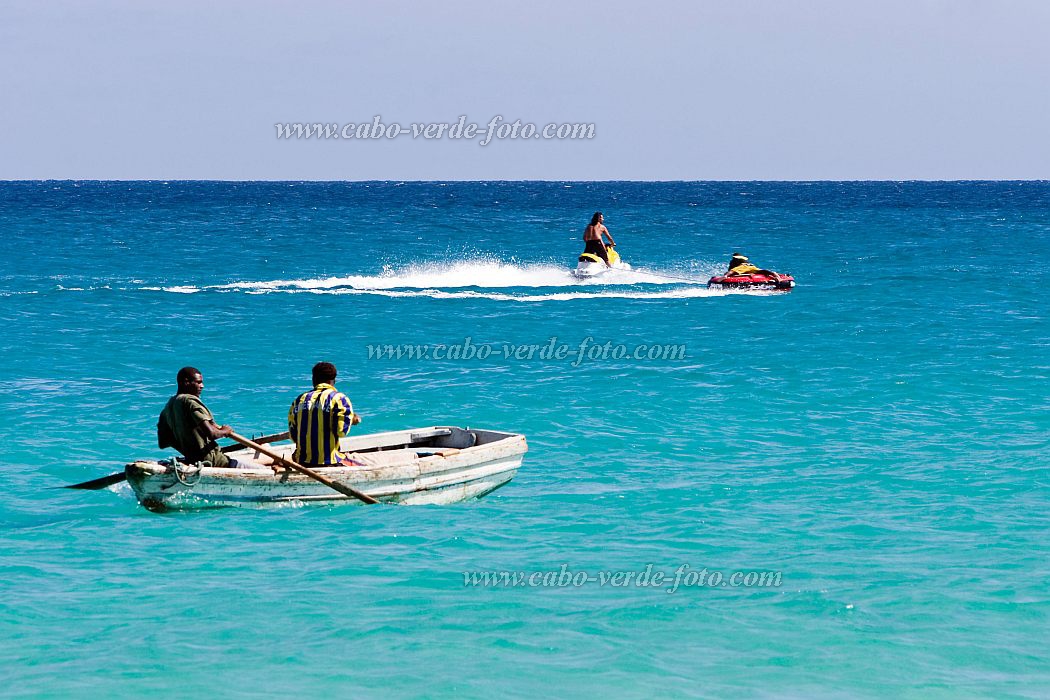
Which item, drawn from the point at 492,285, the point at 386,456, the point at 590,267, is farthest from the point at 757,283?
the point at 386,456

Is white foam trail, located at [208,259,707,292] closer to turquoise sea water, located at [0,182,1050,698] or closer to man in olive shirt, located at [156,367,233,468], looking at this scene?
turquoise sea water, located at [0,182,1050,698]

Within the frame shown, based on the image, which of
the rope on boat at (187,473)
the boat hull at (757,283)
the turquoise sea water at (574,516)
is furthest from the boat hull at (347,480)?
the boat hull at (757,283)

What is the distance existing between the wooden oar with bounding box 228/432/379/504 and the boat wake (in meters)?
23.8

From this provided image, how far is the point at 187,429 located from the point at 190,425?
6cm

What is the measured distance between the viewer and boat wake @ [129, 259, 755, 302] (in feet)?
126

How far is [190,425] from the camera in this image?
12.8 metres

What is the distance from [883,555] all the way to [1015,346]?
1611 centimetres

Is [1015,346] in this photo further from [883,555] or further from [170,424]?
[170,424]

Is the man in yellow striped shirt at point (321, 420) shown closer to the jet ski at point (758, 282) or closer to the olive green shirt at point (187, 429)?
the olive green shirt at point (187, 429)

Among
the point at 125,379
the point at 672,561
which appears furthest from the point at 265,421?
the point at 672,561

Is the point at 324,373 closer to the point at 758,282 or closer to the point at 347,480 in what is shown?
the point at 347,480

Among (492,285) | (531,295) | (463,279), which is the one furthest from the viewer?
(463,279)

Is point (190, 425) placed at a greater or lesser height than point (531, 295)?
lesser

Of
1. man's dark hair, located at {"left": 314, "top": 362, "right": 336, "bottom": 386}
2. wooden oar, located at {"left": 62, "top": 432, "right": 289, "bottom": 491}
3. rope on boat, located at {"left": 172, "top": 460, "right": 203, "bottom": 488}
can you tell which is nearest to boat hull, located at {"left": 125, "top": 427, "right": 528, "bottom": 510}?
rope on boat, located at {"left": 172, "top": 460, "right": 203, "bottom": 488}
